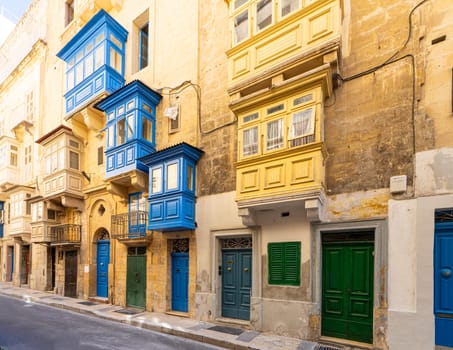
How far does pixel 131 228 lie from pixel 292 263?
635 centimetres

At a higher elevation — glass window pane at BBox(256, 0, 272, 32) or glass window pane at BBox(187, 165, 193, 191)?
glass window pane at BBox(256, 0, 272, 32)

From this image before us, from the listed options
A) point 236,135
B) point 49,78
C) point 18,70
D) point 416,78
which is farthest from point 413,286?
point 18,70

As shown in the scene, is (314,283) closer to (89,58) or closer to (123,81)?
(123,81)

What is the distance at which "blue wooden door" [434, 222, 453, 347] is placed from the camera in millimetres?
5605

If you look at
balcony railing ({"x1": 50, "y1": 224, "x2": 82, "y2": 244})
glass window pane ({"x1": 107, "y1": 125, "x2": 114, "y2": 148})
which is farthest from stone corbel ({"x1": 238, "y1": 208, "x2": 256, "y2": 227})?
balcony railing ({"x1": 50, "y1": 224, "x2": 82, "y2": 244})

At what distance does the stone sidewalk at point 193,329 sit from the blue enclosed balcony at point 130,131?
4.36 m

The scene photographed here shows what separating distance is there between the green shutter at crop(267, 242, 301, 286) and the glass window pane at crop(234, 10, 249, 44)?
578 cm

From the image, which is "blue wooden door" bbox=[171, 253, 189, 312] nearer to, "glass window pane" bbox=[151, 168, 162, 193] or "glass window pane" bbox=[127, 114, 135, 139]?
"glass window pane" bbox=[151, 168, 162, 193]

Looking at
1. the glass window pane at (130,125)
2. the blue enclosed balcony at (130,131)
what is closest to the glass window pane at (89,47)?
the blue enclosed balcony at (130,131)

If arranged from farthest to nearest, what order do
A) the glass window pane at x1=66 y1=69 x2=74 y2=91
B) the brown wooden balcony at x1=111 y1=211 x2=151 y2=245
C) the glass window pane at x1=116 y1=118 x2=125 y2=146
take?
1. the glass window pane at x1=66 y1=69 x2=74 y2=91
2. the glass window pane at x1=116 y1=118 x2=125 y2=146
3. the brown wooden balcony at x1=111 y1=211 x2=151 y2=245

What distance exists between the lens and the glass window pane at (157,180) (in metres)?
9.73

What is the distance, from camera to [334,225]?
6863 millimetres

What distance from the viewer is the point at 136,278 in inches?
437

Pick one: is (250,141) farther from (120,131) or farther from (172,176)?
(120,131)
